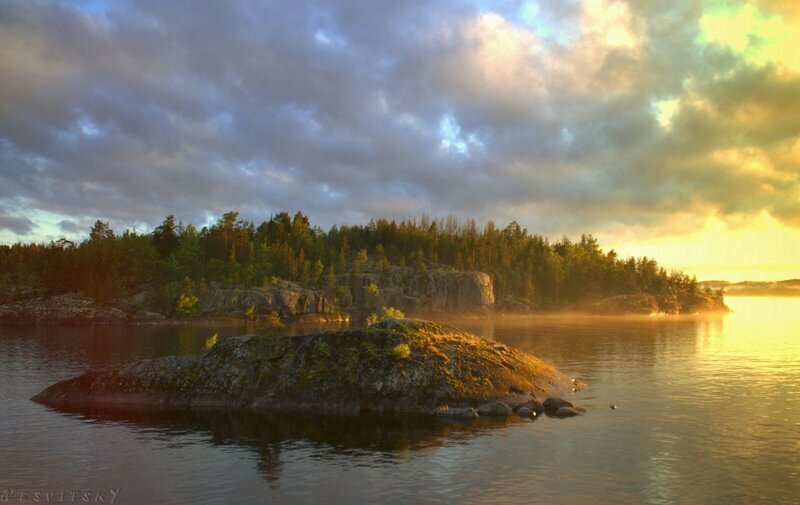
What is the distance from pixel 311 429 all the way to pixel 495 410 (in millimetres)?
12961

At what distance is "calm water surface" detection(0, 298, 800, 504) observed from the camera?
85.0 ft

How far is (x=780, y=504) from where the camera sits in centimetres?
2444

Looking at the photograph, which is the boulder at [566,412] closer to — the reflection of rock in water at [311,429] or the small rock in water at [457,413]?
the reflection of rock in water at [311,429]

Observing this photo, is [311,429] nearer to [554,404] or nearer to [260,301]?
[554,404]

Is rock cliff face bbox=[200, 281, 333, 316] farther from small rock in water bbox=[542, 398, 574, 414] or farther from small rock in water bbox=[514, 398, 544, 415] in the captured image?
small rock in water bbox=[542, 398, 574, 414]

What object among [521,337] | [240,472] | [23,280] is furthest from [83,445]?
[23,280]

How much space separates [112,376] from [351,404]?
64.7 feet

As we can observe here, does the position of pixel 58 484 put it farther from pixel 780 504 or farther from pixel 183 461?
pixel 780 504

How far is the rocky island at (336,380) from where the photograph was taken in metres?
42.3

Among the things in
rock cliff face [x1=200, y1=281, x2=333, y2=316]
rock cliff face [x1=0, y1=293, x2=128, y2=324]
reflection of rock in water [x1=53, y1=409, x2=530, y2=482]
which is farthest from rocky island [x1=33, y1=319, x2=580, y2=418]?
rock cliff face [x1=200, y1=281, x2=333, y2=316]

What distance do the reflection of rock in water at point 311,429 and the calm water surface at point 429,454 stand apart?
134mm

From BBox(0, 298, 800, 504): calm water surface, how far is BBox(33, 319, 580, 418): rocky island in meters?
2.42

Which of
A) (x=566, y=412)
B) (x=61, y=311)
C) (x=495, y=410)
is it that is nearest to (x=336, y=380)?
(x=495, y=410)

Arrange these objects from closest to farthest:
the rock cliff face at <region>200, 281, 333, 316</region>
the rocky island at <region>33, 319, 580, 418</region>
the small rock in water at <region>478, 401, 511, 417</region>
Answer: the small rock in water at <region>478, 401, 511, 417</region> < the rocky island at <region>33, 319, 580, 418</region> < the rock cliff face at <region>200, 281, 333, 316</region>
